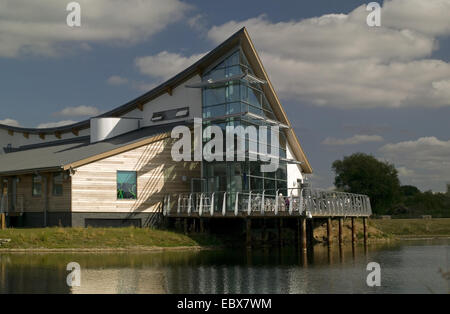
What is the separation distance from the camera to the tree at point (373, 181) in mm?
79938

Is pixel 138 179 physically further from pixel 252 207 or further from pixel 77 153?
pixel 252 207

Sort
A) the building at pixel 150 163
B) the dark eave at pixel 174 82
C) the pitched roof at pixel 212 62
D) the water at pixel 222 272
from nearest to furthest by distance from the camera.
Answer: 1. the water at pixel 222 272
2. the building at pixel 150 163
3. the dark eave at pixel 174 82
4. the pitched roof at pixel 212 62

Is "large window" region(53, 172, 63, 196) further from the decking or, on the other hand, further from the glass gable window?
the glass gable window

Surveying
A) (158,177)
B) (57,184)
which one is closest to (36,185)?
(57,184)

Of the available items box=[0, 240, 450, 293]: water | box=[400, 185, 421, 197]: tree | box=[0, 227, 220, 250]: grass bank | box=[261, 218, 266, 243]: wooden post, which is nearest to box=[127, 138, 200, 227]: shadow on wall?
box=[0, 227, 220, 250]: grass bank

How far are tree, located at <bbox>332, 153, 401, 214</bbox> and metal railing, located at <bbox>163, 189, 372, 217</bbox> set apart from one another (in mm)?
44391

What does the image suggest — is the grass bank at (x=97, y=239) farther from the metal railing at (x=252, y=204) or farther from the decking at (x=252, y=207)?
the metal railing at (x=252, y=204)

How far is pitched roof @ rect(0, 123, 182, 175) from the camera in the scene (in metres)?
32.9

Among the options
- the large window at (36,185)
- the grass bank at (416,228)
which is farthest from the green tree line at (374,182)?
the large window at (36,185)

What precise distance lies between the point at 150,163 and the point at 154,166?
31cm

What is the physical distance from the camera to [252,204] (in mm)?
32938

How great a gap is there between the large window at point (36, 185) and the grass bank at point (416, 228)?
92.6ft

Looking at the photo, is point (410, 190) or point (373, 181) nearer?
point (373, 181)
